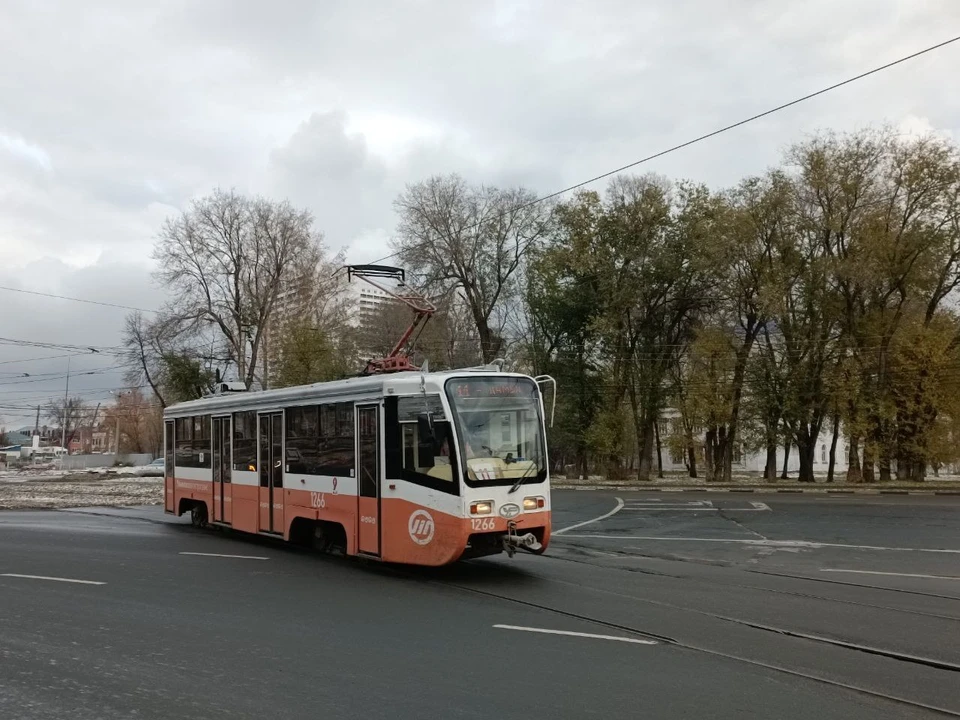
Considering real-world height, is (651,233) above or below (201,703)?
above

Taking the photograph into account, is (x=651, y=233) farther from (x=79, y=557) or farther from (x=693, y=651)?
(x=693, y=651)

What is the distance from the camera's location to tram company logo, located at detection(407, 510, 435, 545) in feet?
35.0

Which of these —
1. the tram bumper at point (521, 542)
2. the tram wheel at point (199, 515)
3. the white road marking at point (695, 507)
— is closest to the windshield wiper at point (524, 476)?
the tram bumper at point (521, 542)

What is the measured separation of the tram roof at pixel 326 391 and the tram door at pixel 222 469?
39 cm

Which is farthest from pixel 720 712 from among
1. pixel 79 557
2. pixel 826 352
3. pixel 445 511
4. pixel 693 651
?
pixel 826 352

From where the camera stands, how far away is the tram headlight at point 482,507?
34.2 feet

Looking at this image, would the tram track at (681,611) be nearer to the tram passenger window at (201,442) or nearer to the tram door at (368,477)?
the tram door at (368,477)

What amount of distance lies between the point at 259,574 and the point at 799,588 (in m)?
7.48

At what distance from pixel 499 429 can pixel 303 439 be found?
13.0ft

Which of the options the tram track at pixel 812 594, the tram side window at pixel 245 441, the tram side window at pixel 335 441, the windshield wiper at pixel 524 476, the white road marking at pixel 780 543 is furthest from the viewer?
the tram side window at pixel 245 441

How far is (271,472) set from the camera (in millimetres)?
14242

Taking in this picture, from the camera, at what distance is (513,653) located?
693 cm

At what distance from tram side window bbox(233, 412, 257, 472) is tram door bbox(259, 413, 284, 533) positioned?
350mm

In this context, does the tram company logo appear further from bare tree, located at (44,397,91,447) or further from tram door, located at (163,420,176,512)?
bare tree, located at (44,397,91,447)
